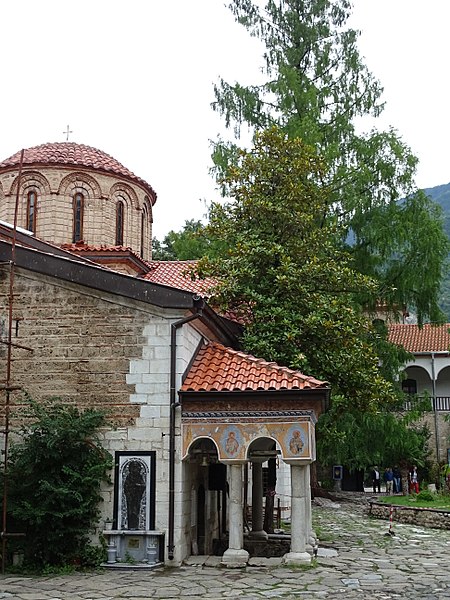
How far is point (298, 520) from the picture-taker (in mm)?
10977

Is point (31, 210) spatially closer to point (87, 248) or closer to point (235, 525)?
point (87, 248)

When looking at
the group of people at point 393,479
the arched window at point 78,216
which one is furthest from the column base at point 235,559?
the group of people at point 393,479

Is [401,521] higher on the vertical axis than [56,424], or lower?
lower

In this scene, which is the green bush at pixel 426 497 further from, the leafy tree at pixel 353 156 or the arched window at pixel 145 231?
the arched window at pixel 145 231

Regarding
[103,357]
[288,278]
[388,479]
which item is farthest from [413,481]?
[103,357]

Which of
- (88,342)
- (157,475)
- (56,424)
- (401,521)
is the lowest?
(401,521)

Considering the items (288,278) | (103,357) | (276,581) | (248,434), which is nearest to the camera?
(276,581)

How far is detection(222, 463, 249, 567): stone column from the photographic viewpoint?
10.8m

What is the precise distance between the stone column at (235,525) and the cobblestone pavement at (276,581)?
0.73 ft

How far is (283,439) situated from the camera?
11070mm

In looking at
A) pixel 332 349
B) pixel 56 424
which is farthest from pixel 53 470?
pixel 332 349

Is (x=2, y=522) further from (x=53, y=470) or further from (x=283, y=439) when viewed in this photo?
(x=283, y=439)

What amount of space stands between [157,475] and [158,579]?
5.31ft

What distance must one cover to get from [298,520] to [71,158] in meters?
13.8
